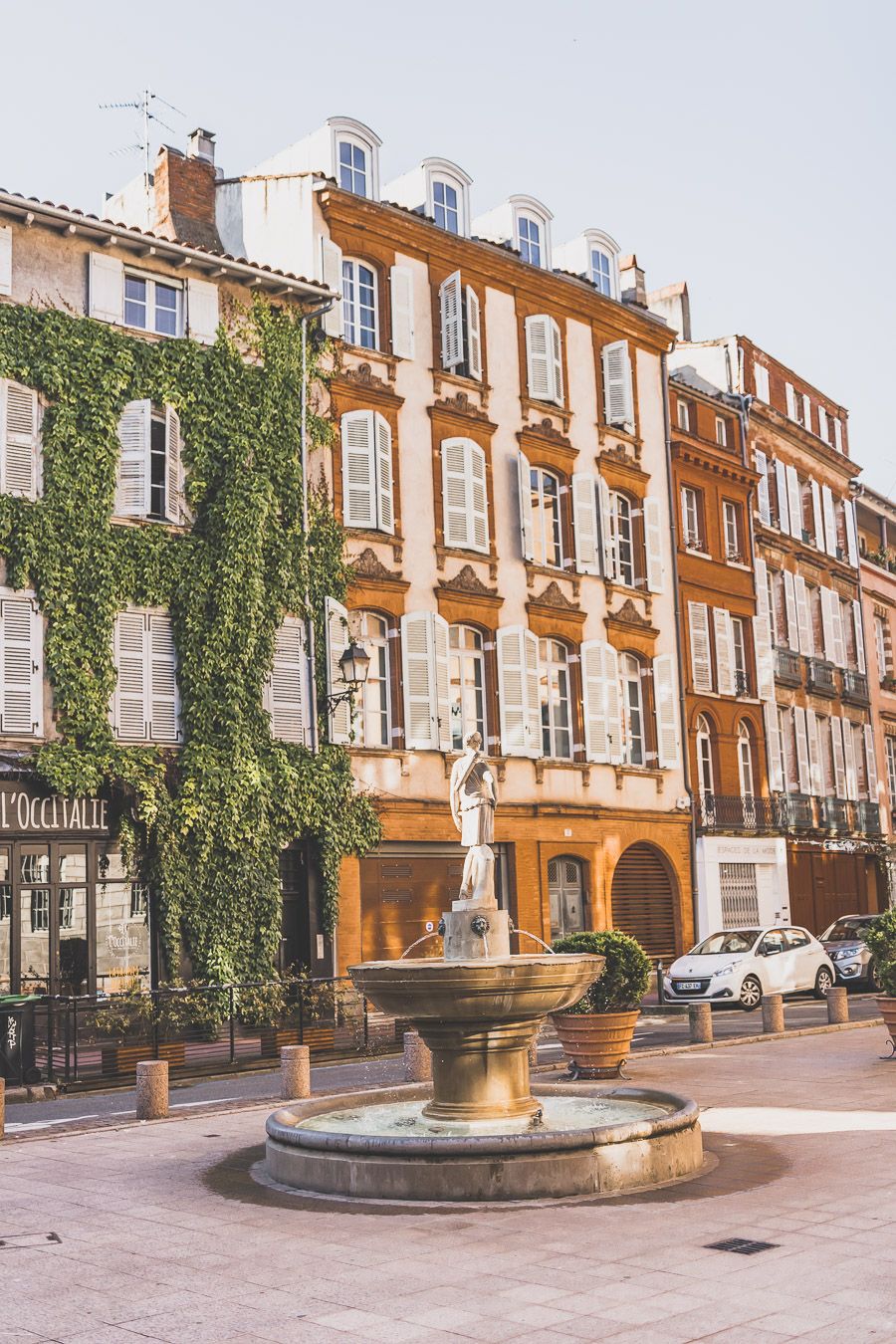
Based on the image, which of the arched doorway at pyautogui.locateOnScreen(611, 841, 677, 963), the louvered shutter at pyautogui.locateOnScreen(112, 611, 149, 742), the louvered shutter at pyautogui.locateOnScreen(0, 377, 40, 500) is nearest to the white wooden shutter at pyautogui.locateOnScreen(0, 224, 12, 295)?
the louvered shutter at pyautogui.locateOnScreen(0, 377, 40, 500)

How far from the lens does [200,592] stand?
22.6 m

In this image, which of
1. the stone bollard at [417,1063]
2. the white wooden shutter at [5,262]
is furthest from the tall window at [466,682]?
the stone bollard at [417,1063]

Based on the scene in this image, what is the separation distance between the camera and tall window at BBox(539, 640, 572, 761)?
94.6ft

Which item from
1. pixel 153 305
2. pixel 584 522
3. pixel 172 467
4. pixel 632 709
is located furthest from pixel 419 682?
pixel 153 305

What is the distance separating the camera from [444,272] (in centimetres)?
2819

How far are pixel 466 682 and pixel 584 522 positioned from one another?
4.95m

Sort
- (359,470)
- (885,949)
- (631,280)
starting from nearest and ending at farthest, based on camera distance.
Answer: (885,949) < (359,470) < (631,280)

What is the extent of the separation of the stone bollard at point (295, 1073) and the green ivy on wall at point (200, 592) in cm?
754

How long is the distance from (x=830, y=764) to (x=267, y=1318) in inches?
1348

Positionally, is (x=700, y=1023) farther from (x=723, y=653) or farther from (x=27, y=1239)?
(x=723, y=653)

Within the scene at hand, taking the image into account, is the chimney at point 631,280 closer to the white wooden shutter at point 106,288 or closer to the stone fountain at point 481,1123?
the white wooden shutter at point 106,288

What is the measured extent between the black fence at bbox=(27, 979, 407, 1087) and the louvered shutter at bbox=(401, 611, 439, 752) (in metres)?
5.64

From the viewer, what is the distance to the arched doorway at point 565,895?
28516 mm

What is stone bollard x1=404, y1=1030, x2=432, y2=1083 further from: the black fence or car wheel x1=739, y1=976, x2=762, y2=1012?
car wheel x1=739, y1=976, x2=762, y2=1012
